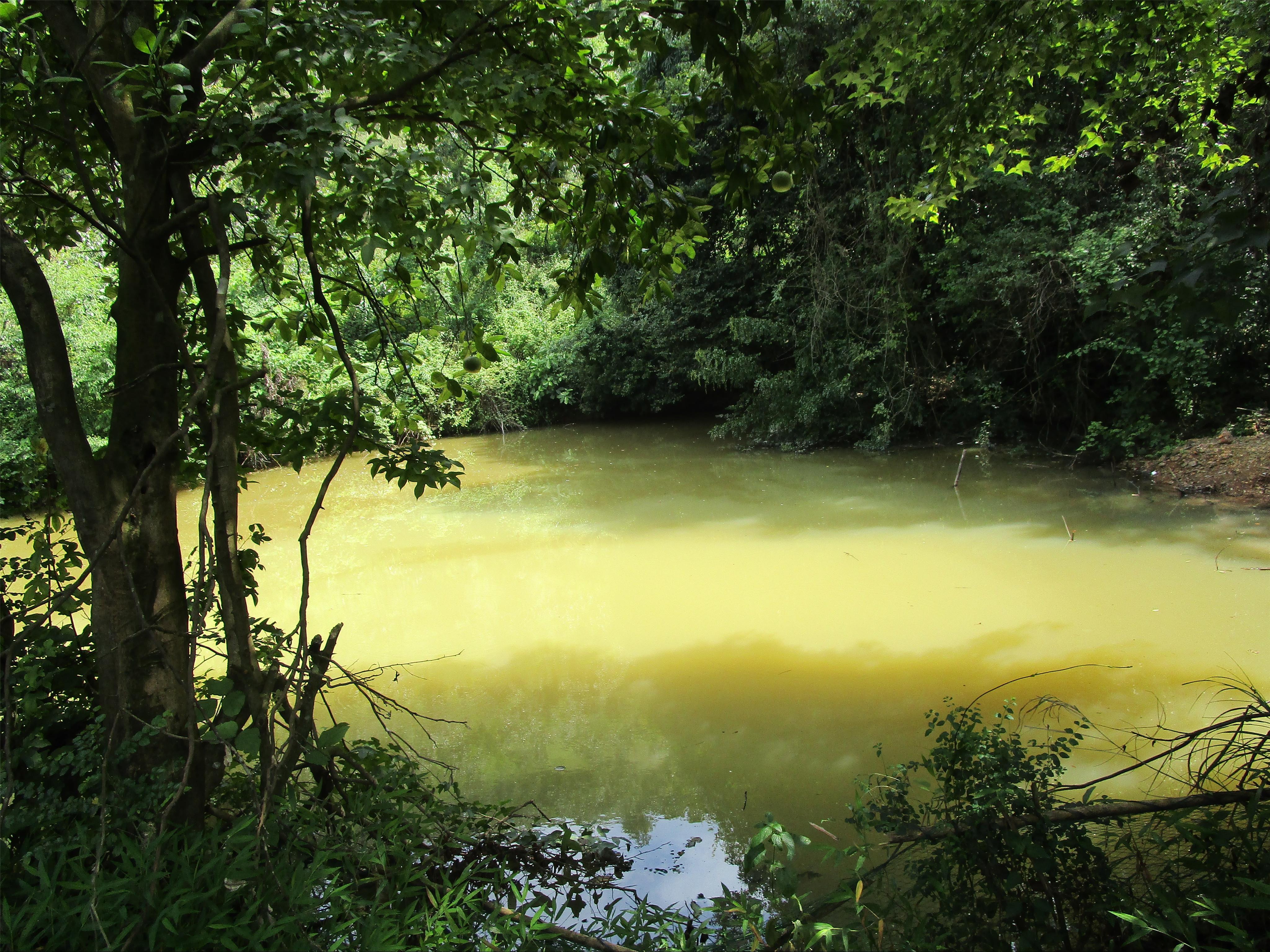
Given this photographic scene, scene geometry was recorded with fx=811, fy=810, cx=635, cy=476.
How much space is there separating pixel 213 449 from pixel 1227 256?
238 centimetres

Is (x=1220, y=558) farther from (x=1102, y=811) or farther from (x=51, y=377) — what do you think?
(x=51, y=377)

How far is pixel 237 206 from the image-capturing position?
171 cm

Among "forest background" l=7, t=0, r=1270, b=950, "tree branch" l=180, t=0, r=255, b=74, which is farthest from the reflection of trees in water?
"tree branch" l=180, t=0, r=255, b=74

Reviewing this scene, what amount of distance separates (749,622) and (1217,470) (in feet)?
18.6

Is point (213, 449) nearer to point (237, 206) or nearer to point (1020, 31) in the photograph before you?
point (237, 206)

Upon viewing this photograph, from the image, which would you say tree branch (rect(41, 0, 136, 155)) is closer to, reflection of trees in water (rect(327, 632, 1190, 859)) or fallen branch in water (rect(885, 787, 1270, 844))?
fallen branch in water (rect(885, 787, 1270, 844))

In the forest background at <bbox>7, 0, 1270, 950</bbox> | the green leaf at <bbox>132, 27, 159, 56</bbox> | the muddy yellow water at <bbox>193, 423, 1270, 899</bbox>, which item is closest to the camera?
the green leaf at <bbox>132, 27, 159, 56</bbox>

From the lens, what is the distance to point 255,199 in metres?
2.12

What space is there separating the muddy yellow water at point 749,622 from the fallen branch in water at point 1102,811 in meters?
1.03

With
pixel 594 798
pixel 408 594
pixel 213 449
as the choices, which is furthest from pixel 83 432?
pixel 408 594

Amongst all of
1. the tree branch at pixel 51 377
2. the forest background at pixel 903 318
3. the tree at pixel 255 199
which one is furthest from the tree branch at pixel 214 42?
the forest background at pixel 903 318

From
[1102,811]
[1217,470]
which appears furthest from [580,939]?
[1217,470]

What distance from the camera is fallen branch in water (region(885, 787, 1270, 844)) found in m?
1.98

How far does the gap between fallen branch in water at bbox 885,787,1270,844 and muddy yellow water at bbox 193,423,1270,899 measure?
1.03 m
